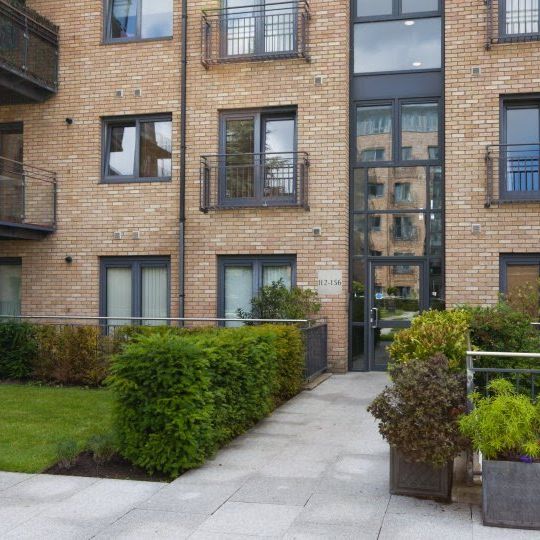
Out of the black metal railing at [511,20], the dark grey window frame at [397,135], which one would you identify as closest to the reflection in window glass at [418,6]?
the black metal railing at [511,20]

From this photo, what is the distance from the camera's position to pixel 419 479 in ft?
17.2

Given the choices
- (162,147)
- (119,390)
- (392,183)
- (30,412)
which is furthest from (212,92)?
(119,390)

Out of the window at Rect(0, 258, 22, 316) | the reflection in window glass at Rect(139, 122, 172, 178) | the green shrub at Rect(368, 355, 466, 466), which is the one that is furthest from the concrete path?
the window at Rect(0, 258, 22, 316)

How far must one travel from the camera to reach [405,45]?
13062 millimetres

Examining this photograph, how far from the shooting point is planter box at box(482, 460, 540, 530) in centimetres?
455

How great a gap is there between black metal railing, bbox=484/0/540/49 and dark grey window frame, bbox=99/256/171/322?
23.9 ft

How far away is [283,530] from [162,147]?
10.4m

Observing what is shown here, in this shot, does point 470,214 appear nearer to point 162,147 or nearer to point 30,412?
point 162,147

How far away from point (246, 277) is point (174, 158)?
8.99 feet

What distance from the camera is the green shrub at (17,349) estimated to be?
1133 cm

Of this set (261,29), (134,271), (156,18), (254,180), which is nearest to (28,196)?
(134,271)

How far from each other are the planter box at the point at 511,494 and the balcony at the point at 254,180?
8535 mm

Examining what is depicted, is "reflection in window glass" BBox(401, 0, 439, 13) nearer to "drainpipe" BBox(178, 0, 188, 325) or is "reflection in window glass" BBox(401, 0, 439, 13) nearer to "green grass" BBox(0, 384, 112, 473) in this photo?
"drainpipe" BBox(178, 0, 188, 325)

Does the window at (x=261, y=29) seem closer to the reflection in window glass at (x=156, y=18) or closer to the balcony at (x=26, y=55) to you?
the reflection in window glass at (x=156, y=18)
